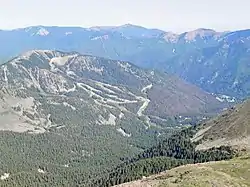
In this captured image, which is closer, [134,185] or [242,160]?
[134,185]

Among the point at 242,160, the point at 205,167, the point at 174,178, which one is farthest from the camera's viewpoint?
the point at 242,160

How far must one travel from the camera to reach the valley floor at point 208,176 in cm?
14925

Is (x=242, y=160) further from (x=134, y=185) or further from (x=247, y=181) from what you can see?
(x=134, y=185)

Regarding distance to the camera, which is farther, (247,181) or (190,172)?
(190,172)

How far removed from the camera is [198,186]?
14462 centimetres

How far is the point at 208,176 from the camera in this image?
155 metres

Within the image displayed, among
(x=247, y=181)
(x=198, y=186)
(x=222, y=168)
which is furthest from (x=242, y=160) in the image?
(x=198, y=186)

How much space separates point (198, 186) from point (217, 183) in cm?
710

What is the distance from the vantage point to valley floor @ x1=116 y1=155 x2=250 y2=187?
490 feet

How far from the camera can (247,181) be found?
504ft

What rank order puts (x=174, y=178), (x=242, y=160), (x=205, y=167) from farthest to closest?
(x=242, y=160) < (x=205, y=167) < (x=174, y=178)

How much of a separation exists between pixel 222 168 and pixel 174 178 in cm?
1897

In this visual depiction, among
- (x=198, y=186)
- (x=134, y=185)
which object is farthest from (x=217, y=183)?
(x=134, y=185)

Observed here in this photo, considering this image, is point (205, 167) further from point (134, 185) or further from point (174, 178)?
point (134, 185)
